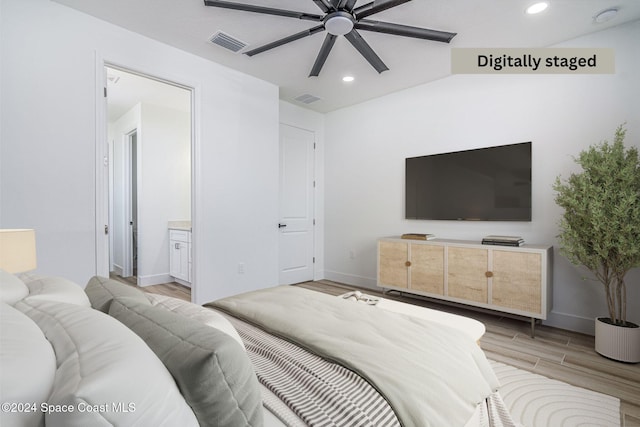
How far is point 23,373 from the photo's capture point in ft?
1.50

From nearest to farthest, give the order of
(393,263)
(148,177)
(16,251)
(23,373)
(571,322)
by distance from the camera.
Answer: (23,373) < (16,251) < (571,322) < (393,263) < (148,177)

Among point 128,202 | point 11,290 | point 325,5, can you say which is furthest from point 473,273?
point 128,202

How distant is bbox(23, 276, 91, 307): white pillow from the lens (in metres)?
0.91

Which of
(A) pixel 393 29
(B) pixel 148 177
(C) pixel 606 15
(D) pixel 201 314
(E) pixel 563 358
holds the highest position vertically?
(C) pixel 606 15

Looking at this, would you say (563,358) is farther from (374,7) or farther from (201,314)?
(374,7)

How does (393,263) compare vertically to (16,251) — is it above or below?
below

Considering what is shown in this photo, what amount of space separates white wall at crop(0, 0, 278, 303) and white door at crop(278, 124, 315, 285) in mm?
1142

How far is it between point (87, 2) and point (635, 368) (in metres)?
4.77

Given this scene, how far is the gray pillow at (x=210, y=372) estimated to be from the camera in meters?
0.60

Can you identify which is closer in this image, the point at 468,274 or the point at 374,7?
the point at 374,7

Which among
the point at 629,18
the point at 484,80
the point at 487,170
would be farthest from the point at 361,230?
the point at 629,18

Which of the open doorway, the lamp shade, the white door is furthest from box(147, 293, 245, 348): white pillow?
the open doorway

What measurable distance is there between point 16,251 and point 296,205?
3380 millimetres

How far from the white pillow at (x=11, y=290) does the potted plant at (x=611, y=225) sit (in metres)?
3.16
